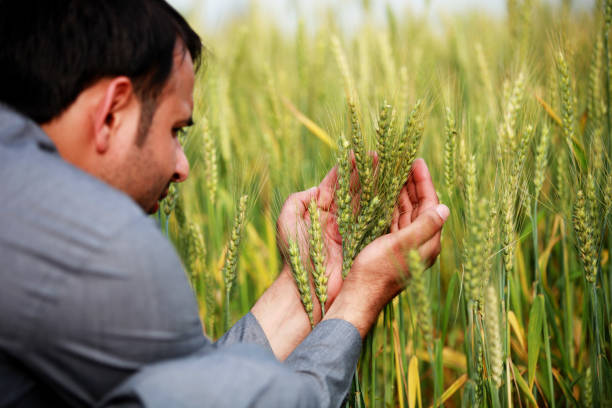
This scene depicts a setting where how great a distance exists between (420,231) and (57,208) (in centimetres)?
59

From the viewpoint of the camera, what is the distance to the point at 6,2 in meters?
0.84

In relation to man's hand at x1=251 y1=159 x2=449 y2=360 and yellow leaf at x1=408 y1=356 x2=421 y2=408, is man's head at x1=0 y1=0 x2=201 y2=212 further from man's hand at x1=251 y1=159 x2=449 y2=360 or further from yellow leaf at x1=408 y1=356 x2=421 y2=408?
yellow leaf at x1=408 y1=356 x2=421 y2=408

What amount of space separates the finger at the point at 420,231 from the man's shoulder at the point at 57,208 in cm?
45

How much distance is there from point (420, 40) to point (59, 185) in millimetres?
2519

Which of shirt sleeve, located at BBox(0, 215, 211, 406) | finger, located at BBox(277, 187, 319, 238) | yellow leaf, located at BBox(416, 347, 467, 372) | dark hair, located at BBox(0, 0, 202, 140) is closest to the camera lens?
shirt sleeve, located at BBox(0, 215, 211, 406)

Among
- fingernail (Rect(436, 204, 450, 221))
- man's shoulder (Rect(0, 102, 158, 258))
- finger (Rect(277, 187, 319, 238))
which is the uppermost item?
man's shoulder (Rect(0, 102, 158, 258))

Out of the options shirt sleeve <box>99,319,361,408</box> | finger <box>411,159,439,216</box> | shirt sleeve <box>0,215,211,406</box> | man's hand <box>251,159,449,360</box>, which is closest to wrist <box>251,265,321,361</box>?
man's hand <box>251,159,449,360</box>

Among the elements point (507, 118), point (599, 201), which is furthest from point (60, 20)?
point (599, 201)

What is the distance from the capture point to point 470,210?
2.91 ft

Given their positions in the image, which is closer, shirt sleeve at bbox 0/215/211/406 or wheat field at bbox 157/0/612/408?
shirt sleeve at bbox 0/215/211/406

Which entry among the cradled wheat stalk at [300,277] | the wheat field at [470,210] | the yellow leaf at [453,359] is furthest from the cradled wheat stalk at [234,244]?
the yellow leaf at [453,359]

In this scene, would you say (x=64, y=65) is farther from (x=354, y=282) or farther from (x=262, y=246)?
(x=262, y=246)

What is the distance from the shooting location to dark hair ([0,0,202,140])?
81cm

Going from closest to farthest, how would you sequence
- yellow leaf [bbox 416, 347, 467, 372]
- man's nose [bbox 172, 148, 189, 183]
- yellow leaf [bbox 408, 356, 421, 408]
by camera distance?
man's nose [bbox 172, 148, 189, 183] < yellow leaf [bbox 408, 356, 421, 408] < yellow leaf [bbox 416, 347, 467, 372]
